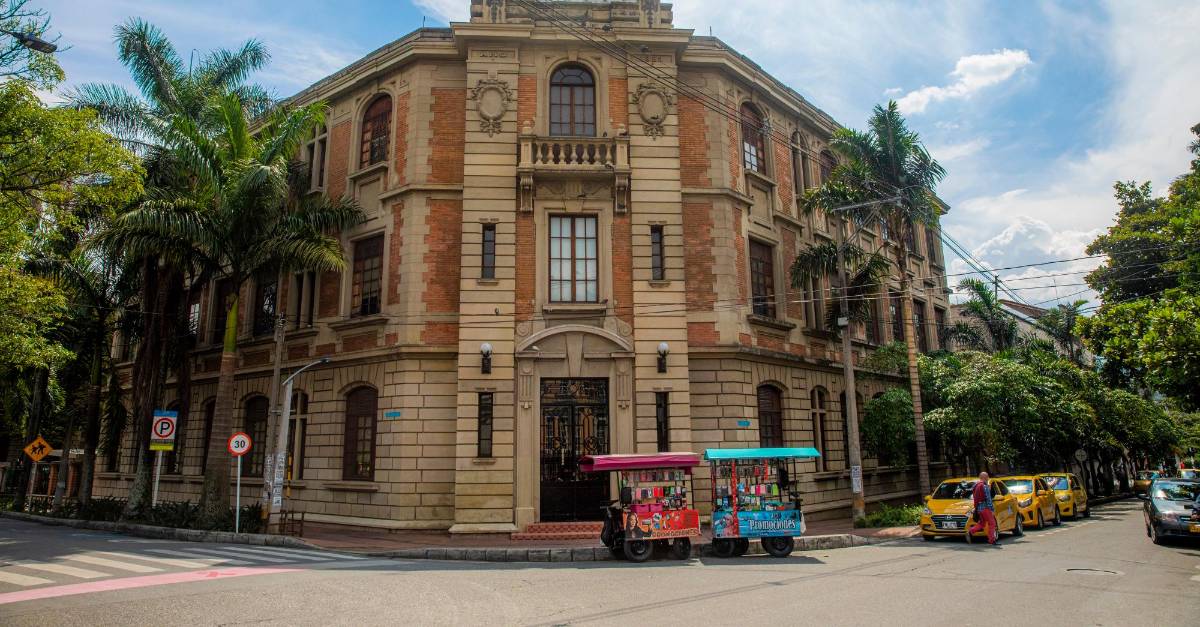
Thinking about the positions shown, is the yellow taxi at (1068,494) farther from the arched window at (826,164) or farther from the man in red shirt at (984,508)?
the arched window at (826,164)

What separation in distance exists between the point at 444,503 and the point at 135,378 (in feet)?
41.4

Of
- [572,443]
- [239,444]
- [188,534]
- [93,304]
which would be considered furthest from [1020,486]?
[93,304]

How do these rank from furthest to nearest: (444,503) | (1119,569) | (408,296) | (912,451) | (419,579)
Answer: (912,451)
(408,296)
(444,503)
(1119,569)
(419,579)

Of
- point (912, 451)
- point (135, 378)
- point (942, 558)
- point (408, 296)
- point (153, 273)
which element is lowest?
point (942, 558)

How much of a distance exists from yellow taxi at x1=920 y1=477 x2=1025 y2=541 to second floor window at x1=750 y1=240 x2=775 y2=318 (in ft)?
21.9

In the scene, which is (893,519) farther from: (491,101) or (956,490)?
(491,101)

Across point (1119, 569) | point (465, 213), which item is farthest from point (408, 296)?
point (1119, 569)

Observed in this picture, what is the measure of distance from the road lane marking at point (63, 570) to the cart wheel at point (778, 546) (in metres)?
11.9

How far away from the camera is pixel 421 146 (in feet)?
65.8

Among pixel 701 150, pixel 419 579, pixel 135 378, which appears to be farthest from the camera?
pixel 135 378

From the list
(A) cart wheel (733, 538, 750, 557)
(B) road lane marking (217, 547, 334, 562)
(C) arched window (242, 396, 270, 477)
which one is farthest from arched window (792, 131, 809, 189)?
(C) arched window (242, 396, 270, 477)

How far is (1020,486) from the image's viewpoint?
2066 cm

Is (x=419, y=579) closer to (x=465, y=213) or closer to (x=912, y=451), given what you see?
(x=465, y=213)

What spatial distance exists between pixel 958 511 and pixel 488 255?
13.3m
